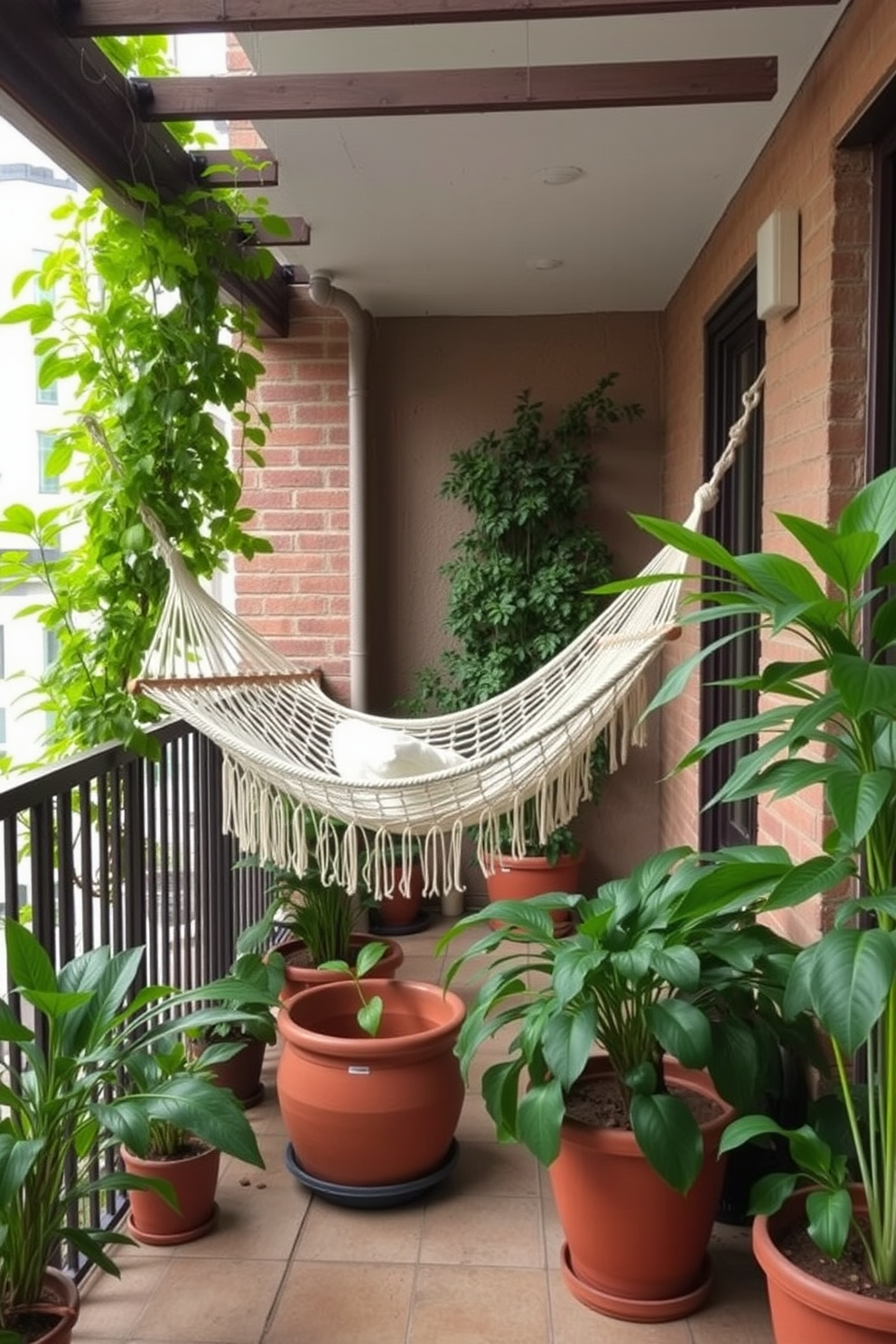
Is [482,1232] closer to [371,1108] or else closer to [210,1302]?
[371,1108]

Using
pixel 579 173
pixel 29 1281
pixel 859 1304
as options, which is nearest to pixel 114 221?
pixel 579 173

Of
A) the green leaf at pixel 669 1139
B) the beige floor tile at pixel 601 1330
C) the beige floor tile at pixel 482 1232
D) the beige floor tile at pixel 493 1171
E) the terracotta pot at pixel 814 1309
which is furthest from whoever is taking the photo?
the beige floor tile at pixel 493 1171

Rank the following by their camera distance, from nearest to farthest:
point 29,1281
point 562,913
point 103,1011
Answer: point 29,1281 → point 103,1011 → point 562,913

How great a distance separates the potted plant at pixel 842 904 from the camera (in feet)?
3.59

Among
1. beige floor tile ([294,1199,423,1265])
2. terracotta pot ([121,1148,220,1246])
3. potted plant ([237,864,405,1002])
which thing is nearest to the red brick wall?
beige floor tile ([294,1199,423,1265])

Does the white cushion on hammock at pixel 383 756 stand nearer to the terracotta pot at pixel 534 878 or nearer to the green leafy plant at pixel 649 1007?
the green leafy plant at pixel 649 1007

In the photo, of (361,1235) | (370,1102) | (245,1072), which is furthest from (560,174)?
(361,1235)

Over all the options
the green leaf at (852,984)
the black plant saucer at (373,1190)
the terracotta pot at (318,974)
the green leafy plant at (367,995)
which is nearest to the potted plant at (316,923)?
the terracotta pot at (318,974)

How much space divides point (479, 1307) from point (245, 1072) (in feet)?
2.53

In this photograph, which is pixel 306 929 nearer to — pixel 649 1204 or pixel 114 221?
pixel 649 1204

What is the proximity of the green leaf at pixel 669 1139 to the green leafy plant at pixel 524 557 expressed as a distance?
1791mm

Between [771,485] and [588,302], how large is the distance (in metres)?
1.56

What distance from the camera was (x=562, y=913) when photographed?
3.39 meters

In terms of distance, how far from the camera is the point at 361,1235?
5.84 feet
